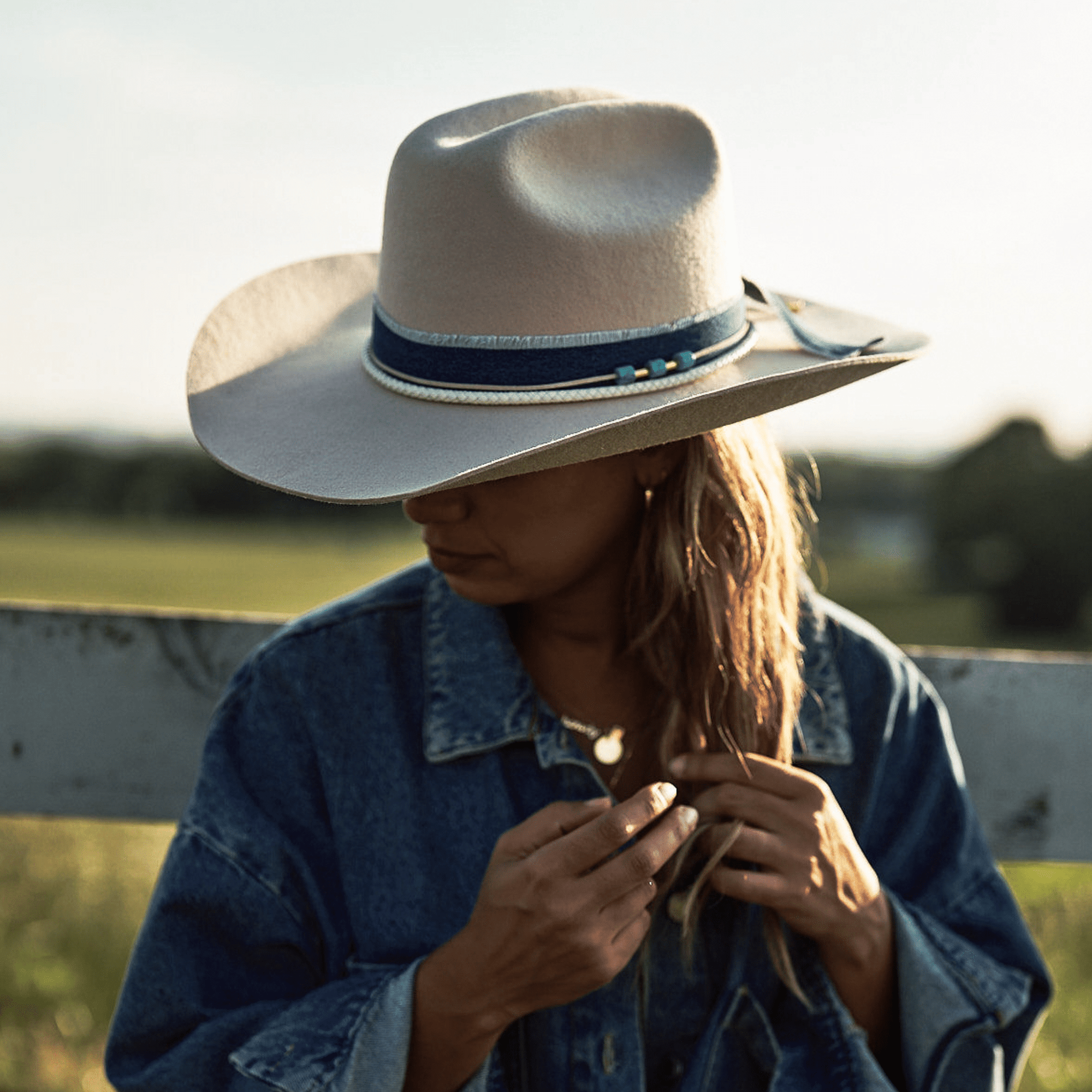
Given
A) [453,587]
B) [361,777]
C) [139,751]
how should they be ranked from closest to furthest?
[453,587] → [361,777] → [139,751]

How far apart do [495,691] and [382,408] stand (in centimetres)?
48

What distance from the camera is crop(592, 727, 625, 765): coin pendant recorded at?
142cm

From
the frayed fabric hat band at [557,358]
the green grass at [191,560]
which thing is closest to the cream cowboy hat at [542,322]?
the frayed fabric hat band at [557,358]

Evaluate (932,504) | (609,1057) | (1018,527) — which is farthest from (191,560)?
(609,1057)

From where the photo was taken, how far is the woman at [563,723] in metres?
1.11

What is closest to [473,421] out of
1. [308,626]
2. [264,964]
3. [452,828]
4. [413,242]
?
[413,242]

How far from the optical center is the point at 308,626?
4.72 ft

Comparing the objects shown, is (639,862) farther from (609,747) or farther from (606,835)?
(609,747)

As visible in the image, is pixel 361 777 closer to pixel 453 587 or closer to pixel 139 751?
pixel 453 587

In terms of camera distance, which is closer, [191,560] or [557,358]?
[557,358]

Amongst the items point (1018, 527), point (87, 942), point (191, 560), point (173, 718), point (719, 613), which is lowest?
point (191, 560)

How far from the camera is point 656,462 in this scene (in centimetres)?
132

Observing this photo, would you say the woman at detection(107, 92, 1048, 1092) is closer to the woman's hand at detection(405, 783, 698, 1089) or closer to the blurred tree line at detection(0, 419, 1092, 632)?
the woman's hand at detection(405, 783, 698, 1089)

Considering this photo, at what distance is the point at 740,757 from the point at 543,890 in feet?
1.11
